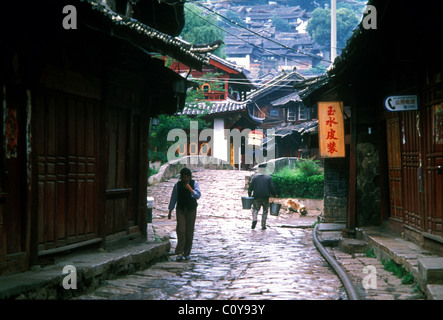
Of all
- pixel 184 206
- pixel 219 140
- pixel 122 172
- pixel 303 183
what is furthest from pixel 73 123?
pixel 219 140

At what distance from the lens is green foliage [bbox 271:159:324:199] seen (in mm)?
28052

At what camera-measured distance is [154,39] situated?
10641 mm

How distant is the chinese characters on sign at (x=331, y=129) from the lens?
1595cm

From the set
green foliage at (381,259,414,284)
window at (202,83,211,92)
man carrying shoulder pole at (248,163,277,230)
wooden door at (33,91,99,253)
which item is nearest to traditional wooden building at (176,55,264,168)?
window at (202,83,211,92)

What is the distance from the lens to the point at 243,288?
9.47 m

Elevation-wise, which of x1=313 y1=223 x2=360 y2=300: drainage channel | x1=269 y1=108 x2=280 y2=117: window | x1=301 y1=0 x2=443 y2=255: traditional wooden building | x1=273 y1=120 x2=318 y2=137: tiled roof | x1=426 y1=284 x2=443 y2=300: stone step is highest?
x1=269 y1=108 x2=280 y2=117: window

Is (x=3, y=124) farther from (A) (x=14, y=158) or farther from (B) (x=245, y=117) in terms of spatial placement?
(B) (x=245, y=117)

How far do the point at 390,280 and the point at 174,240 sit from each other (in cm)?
896

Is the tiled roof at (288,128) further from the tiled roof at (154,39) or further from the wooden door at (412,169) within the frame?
the tiled roof at (154,39)

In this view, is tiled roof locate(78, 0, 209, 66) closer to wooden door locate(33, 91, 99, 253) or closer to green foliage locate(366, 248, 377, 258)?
wooden door locate(33, 91, 99, 253)

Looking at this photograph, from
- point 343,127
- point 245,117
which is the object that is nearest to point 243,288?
point 343,127

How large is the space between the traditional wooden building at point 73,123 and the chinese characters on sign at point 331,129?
4507 millimetres

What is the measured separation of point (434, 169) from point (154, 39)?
5701 millimetres
